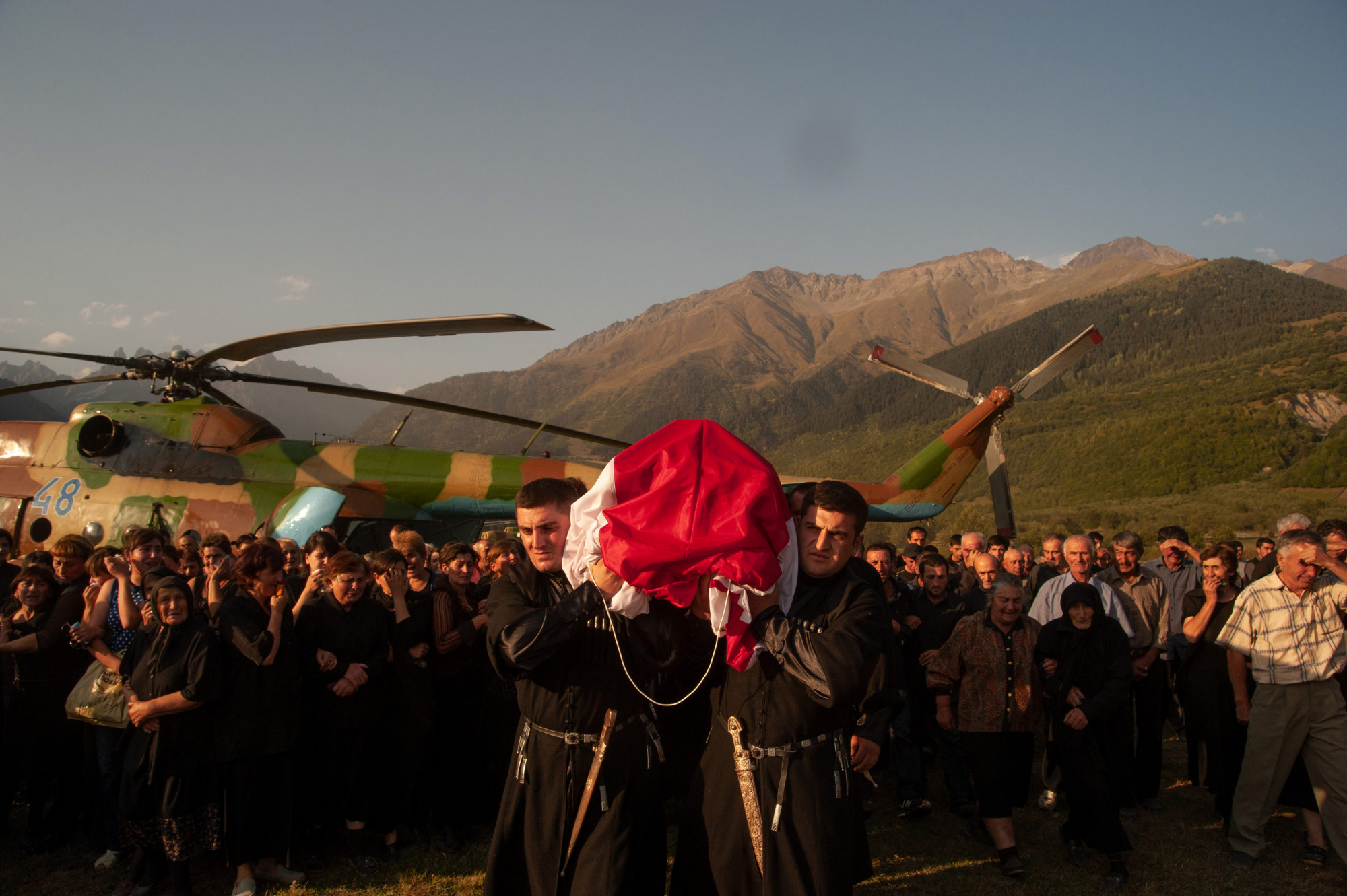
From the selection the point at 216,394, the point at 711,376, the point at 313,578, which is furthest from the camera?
the point at 711,376

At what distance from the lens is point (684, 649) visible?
276 centimetres

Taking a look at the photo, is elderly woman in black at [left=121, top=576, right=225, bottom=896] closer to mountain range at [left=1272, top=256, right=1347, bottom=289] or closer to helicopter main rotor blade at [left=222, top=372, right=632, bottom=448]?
helicopter main rotor blade at [left=222, top=372, right=632, bottom=448]

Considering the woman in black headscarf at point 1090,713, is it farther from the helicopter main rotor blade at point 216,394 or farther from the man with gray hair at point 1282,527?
the helicopter main rotor blade at point 216,394

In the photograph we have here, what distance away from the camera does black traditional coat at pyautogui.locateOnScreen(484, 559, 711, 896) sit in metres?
2.67

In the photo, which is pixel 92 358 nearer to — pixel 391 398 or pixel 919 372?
pixel 391 398

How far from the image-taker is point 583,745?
2795mm

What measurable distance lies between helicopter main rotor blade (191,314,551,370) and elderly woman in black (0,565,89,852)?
3.55 metres

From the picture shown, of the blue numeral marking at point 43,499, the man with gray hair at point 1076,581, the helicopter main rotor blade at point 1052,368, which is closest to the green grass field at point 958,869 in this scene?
the man with gray hair at point 1076,581

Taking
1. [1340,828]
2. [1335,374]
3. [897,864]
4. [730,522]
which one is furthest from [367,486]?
[1335,374]

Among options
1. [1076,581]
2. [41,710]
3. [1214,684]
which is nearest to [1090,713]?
[1076,581]

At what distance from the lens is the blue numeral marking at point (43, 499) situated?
9234 mm

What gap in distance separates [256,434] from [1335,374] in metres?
60.7

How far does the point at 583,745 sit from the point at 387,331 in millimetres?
5822

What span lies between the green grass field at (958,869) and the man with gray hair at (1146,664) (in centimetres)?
37
